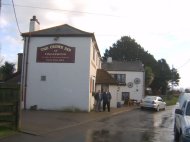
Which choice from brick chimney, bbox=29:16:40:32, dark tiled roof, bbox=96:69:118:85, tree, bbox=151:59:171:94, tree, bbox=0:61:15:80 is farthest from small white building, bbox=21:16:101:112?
tree, bbox=151:59:171:94

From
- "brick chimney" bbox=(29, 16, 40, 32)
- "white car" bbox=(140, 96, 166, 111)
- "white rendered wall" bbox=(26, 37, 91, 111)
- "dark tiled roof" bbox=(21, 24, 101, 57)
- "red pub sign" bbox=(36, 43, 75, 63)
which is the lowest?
"white car" bbox=(140, 96, 166, 111)

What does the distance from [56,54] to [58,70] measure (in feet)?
4.31

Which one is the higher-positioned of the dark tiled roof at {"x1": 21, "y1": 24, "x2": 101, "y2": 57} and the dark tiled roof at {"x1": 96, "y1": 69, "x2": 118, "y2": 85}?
the dark tiled roof at {"x1": 21, "y1": 24, "x2": 101, "y2": 57}

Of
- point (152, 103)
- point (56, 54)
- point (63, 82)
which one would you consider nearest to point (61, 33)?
point (56, 54)

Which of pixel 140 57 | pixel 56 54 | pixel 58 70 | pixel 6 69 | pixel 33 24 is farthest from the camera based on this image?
pixel 140 57

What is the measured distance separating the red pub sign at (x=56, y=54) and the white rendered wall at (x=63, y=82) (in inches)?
10.7

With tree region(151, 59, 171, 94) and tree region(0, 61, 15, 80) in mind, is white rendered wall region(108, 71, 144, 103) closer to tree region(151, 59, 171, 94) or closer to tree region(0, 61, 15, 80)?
tree region(0, 61, 15, 80)

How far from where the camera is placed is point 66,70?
33094 mm

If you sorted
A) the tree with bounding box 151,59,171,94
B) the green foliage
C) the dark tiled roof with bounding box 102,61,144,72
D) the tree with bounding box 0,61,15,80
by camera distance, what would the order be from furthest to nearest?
the green foliage < the tree with bounding box 151,59,171,94 < the dark tiled roof with bounding box 102,61,144,72 < the tree with bounding box 0,61,15,80

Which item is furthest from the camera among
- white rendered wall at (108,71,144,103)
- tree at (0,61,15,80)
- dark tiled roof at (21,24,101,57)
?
white rendered wall at (108,71,144,103)

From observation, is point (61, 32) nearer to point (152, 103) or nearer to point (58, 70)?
point (58, 70)

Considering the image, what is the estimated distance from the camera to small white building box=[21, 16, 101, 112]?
32.8m

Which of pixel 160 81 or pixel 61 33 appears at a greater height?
pixel 61 33

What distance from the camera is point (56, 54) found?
1314 inches
